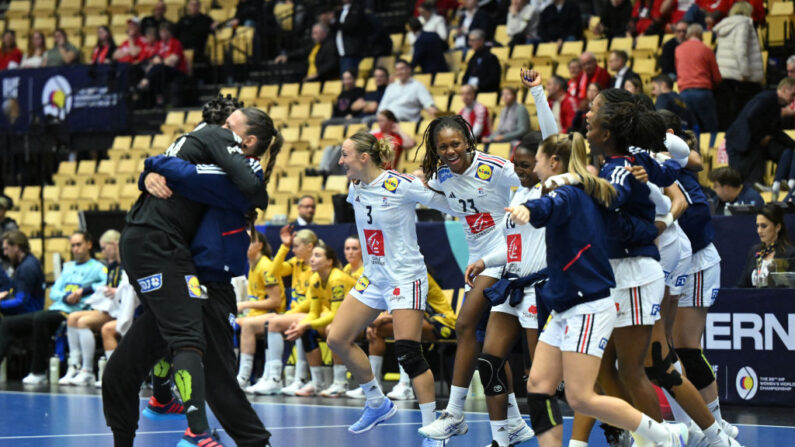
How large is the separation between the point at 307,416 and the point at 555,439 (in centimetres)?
370

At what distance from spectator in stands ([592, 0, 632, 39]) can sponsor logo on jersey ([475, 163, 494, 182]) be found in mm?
8580

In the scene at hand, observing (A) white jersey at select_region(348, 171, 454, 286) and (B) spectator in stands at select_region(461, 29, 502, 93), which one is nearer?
(A) white jersey at select_region(348, 171, 454, 286)

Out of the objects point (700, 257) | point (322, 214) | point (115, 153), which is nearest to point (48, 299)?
point (322, 214)

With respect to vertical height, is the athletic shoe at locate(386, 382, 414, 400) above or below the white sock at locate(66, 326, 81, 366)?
below

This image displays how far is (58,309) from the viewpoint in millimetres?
12852

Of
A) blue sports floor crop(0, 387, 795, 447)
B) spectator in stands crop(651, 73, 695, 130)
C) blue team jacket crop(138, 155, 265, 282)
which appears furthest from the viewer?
spectator in stands crop(651, 73, 695, 130)

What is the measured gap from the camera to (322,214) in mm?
13773

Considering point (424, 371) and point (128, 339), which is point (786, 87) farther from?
point (128, 339)

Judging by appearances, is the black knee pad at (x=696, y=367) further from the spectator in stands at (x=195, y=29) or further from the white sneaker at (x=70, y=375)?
the spectator in stands at (x=195, y=29)

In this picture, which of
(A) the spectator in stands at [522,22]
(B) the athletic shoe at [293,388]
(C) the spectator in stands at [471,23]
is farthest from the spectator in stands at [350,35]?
(B) the athletic shoe at [293,388]

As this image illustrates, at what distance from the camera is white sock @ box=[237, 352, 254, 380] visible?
11.5 m

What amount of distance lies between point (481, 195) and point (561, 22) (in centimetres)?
874

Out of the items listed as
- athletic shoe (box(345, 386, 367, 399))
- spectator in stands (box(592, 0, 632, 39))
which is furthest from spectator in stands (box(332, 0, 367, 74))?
athletic shoe (box(345, 386, 367, 399))

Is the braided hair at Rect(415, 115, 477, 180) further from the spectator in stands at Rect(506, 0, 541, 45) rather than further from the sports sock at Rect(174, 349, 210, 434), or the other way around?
the spectator in stands at Rect(506, 0, 541, 45)
